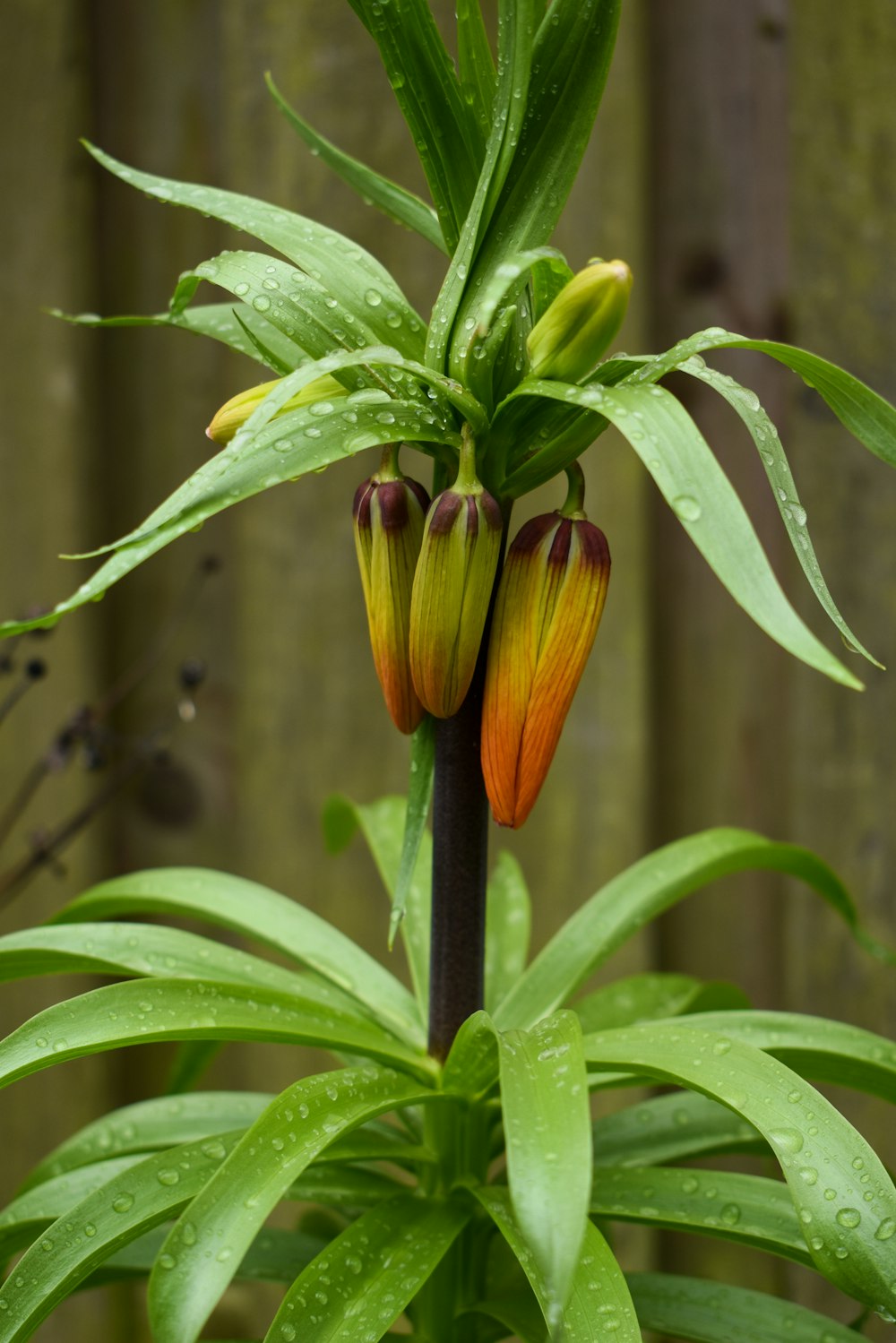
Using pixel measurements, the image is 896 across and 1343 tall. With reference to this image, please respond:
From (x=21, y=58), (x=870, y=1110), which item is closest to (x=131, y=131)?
(x=21, y=58)

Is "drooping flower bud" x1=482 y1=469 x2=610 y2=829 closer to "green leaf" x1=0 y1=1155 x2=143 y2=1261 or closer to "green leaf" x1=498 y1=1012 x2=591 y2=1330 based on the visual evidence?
"green leaf" x1=498 y1=1012 x2=591 y2=1330

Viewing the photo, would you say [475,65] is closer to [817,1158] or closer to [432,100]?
[432,100]

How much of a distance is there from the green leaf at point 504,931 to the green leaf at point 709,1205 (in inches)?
5.5

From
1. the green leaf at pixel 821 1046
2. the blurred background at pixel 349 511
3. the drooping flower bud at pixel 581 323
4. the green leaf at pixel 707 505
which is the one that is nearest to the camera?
the green leaf at pixel 707 505

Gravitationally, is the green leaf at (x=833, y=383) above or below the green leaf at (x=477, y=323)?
below

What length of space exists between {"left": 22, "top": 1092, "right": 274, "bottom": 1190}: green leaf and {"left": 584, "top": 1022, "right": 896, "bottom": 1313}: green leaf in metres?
0.28

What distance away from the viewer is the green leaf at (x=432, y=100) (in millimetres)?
478

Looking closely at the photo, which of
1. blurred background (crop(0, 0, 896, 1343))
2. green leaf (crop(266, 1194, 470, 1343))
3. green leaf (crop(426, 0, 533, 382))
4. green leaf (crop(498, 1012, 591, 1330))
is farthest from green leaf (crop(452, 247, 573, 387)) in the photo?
blurred background (crop(0, 0, 896, 1343))

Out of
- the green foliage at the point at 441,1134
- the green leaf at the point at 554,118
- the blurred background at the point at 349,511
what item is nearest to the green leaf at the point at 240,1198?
the green foliage at the point at 441,1134

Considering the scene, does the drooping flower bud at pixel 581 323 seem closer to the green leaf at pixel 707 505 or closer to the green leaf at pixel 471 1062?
the green leaf at pixel 707 505

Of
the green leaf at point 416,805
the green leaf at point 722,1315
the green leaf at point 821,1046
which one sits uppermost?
the green leaf at point 416,805

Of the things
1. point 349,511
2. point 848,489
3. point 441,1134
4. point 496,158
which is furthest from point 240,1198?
point 848,489

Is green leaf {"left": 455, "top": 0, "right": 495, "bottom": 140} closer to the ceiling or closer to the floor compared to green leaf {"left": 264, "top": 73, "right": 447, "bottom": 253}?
closer to the ceiling

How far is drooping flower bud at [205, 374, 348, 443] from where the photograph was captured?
49cm
